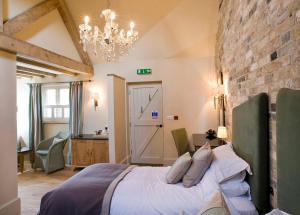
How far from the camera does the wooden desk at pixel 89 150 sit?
4867mm

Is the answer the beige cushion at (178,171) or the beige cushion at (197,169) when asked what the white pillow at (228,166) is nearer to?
the beige cushion at (197,169)

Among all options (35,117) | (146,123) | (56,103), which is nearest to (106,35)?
(146,123)

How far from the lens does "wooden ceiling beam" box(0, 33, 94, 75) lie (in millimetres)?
2875

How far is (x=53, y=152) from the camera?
4.97 metres

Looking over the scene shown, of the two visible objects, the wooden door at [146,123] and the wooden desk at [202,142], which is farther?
the wooden door at [146,123]

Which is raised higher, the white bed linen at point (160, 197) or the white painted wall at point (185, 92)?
the white painted wall at point (185, 92)

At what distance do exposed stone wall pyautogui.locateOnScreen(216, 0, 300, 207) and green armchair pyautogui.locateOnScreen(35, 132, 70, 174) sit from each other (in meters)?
4.29

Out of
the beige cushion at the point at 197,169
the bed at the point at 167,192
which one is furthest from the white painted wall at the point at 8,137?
the beige cushion at the point at 197,169

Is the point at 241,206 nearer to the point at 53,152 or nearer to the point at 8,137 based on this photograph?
the point at 8,137

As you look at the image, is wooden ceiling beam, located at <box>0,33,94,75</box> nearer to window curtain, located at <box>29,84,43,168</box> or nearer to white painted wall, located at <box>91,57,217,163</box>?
white painted wall, located at <box>91,57,217,163</box>

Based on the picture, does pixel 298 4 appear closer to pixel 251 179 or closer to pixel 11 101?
pixel 251 179

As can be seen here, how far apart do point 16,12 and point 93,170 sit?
8.70ft

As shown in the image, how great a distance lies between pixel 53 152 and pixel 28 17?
9.92 ft

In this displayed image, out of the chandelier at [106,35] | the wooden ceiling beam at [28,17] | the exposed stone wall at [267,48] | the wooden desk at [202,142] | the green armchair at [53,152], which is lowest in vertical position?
the green armchair at [53,152]
